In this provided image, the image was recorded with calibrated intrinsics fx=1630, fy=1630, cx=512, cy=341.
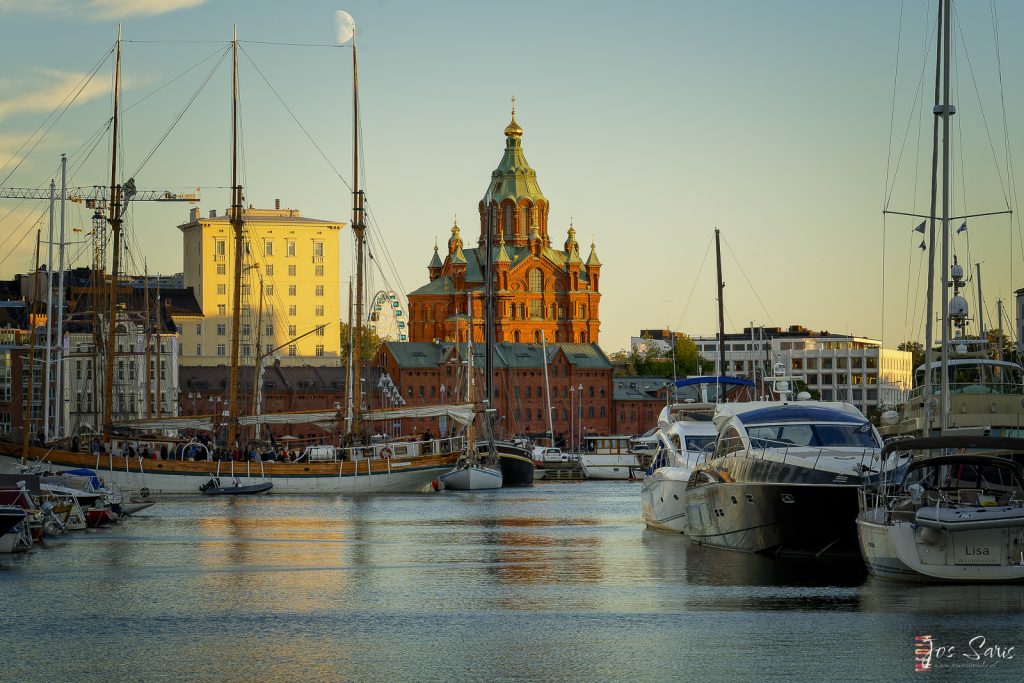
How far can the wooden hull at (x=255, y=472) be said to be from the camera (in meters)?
88.8

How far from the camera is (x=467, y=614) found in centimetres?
3291

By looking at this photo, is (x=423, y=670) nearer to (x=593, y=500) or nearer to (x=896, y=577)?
(x=896, y=577)

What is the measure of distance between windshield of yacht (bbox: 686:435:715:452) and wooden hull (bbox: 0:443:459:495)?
4280cm

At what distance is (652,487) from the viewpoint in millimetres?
56750

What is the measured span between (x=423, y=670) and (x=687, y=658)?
14.4ft

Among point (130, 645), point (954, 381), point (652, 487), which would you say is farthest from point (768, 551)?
point (954, 381)

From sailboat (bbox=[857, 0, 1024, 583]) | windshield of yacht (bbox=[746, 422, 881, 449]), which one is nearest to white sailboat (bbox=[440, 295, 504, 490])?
windshield of yacht (bbox=[746, 422, 881, 449])

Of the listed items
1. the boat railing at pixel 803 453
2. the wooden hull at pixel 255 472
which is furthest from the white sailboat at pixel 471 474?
the boat railing at pixel 803 453

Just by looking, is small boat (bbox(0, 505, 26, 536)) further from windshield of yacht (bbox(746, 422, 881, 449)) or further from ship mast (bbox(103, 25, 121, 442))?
ship mast (bbox(103, 25, 121, 442))

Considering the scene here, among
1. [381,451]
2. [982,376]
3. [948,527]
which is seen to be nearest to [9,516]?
[948,527]

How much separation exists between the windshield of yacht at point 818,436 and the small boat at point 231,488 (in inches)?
2050

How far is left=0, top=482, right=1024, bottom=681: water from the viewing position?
2586 cm

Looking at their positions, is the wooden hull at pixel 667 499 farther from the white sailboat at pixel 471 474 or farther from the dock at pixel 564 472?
the dock at pixel 564 472

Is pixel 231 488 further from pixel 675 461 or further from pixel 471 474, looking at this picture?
pixel 675 461
